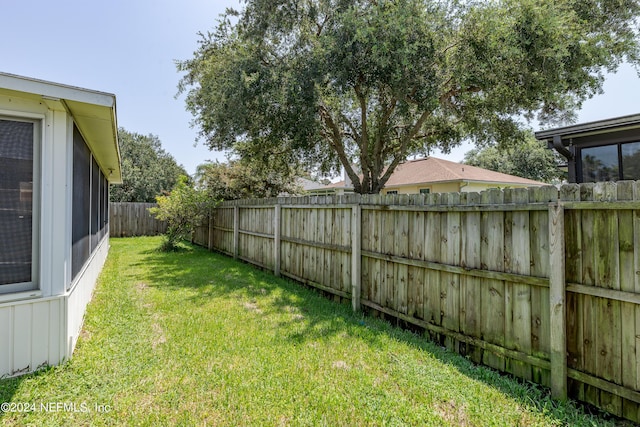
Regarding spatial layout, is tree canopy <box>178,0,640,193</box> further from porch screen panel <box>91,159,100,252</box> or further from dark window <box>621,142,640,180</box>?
porch screen panel <box>91,159,100,252</box>

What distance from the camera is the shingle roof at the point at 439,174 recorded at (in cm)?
1531

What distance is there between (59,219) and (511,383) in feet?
14.3

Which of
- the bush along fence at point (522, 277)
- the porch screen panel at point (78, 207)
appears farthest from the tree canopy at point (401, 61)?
the porch screen panel at point (78, 207)

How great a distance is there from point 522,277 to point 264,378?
8.03 ft

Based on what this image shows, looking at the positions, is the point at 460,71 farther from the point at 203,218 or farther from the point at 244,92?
the point at 203,218

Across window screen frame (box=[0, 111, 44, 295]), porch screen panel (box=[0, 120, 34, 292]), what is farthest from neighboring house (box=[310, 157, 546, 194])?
porch screen panel (box=[0, 120, 34, 292])

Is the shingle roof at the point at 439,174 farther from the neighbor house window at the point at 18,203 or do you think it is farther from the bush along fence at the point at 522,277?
the neighbor house window at the point at 18,203

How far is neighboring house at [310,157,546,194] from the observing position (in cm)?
1514

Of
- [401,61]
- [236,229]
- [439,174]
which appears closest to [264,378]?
[236,229]

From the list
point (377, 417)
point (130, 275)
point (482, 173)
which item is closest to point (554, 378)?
point (377, 417)

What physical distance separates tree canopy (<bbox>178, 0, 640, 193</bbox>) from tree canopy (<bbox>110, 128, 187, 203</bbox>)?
55.3 feet

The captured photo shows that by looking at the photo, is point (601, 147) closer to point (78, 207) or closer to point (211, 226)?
point (78, 207)

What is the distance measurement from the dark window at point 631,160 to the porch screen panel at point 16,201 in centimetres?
932

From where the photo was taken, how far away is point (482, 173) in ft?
54.3
